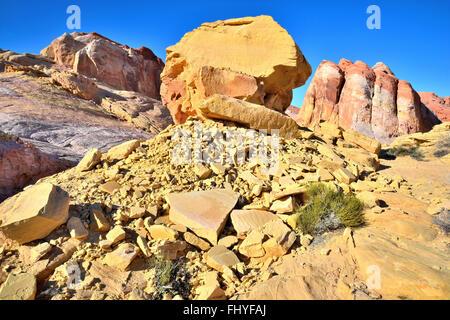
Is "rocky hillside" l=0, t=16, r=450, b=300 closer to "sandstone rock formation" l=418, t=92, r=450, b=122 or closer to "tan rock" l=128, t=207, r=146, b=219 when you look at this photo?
"tan rock" l=128, t=207, r=146, b=219

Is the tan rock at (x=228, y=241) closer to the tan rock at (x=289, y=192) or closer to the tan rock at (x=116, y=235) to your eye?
the tan rock at (x=289, y=192)

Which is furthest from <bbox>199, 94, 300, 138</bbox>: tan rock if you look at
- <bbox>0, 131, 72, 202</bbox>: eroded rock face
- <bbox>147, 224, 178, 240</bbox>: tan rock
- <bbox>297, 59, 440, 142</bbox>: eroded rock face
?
<bbox>297, 59, 440, 142</bbox>: eroded rock face

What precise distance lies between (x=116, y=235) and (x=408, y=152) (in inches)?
472

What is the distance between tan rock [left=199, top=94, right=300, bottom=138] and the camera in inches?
219

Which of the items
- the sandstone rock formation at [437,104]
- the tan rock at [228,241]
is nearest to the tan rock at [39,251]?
the tan rock at [228,241]

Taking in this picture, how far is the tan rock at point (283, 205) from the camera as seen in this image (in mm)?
3369

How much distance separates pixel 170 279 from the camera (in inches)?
93.0

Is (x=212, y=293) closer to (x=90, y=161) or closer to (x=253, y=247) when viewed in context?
(x=253, y=247)

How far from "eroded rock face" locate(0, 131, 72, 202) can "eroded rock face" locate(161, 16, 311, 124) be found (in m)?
4.19

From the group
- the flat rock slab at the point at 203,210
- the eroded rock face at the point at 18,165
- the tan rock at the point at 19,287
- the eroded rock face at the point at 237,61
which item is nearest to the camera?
the tan rock at the point at 19,287

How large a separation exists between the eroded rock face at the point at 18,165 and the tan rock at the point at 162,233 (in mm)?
3818

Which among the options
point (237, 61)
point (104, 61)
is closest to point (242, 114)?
point (237, 61)
